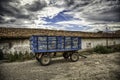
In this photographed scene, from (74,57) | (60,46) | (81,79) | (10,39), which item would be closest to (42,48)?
A: (60,46)

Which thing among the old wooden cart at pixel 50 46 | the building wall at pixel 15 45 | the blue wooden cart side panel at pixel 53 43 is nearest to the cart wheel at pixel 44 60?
the old wooden cart at pixel 50 46

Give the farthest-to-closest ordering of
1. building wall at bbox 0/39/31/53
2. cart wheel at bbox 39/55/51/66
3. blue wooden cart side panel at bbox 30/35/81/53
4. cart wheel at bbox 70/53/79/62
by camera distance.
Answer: building wall at bbox 0/39/31/53, cart wheel at bbox 70/53/79/62, cart wheel at bbox 39/55/51/66, blue wooden cart side panel at bbox 30/35/81/53

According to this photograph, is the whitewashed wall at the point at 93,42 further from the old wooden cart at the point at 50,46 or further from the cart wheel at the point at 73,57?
the old wooden cart at the point at 50,46

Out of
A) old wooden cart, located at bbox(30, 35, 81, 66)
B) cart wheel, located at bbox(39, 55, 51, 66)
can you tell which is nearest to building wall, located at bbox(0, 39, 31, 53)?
old wooden cart, located at bbox(30, 35, 81, 66)

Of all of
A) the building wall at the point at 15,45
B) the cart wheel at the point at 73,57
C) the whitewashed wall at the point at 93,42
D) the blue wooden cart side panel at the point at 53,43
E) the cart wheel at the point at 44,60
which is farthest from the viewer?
the whitewashed wall at the point at 93,42

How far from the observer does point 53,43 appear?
30.7ft

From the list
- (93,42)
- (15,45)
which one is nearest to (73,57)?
(15,45)

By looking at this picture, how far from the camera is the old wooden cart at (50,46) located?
8758 millimetres

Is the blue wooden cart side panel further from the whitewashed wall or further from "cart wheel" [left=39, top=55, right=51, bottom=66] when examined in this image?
the whitewashed wall

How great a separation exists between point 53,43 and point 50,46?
31 centimetres

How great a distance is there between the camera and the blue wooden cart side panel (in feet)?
28.6

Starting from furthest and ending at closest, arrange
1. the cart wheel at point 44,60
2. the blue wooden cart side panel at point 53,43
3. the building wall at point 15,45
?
the building wall at point 15,45, the cart wheel at point 44,60, the blue wooden cart side panel at point 53,43

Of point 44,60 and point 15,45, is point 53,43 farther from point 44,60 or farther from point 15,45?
point 15,45

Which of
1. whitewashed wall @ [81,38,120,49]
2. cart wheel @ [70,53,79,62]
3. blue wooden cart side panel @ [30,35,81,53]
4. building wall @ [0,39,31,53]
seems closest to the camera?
blue wooden cart side panel @ [30,35,81,53]
